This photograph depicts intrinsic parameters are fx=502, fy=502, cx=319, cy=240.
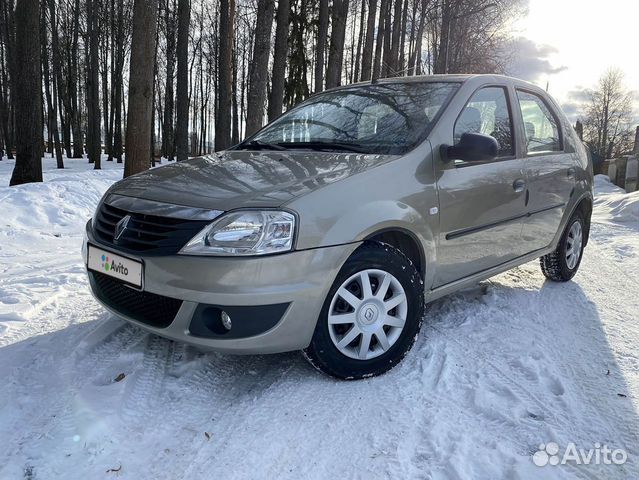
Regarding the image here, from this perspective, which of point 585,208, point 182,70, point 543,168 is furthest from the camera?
point 182,70

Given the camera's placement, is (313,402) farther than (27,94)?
No

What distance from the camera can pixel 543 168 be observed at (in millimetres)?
3971

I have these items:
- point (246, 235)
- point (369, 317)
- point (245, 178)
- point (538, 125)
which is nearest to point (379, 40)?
point (538, 125)

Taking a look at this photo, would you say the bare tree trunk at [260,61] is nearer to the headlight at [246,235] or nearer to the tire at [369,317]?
the tire at [369,317]

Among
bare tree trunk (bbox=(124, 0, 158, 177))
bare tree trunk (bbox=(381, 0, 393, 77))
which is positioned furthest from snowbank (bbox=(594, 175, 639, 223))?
bare tree trunk (bbox=(381, 0, 393, 77))

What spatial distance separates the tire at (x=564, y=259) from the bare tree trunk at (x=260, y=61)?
6.99 meters

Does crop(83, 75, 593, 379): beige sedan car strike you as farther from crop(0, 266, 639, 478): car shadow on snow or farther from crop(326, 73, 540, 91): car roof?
crop(0, 266, 639, 478): car shadow on snow

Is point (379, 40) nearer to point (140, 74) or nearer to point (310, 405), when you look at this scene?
point (140, 74)

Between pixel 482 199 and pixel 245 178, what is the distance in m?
1.60

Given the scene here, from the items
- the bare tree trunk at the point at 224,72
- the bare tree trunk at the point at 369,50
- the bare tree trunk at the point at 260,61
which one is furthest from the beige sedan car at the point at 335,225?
the bare tree trunk at the point at 369,50

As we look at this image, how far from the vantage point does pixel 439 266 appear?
309cm

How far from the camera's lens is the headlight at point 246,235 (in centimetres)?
230

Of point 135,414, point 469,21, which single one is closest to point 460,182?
point 135,414

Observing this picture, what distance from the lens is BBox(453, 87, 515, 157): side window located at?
3344mm
